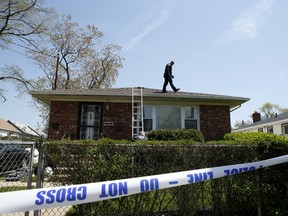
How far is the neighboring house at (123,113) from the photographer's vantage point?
12641 mm

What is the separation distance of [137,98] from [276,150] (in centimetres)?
879

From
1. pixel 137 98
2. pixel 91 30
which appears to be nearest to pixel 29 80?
pixel 91 30

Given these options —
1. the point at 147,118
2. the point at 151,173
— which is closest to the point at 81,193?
the point at 151,173

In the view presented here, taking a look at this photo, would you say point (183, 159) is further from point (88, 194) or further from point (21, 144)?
point (21, 144)

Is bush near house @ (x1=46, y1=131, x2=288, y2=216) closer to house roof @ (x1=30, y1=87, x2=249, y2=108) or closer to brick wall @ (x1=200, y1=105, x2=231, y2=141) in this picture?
house roof @ (x1=30, y1=87, x2=249, y2=108)

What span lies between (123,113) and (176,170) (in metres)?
8.79

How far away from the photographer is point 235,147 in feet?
15.7

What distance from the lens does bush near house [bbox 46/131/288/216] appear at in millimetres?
4102

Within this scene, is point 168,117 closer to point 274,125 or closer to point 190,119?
point 190,119

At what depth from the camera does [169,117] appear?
13797 millimetres

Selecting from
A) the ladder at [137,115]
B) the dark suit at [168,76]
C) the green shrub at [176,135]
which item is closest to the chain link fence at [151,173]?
the green shrub at [176,135]

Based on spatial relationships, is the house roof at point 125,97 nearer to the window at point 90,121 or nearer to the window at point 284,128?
the window at point 90,121

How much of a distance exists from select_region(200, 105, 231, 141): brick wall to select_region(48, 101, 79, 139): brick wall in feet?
22.0

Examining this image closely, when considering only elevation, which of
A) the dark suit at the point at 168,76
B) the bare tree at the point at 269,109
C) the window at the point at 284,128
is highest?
the bare tree at the point at 269,109
